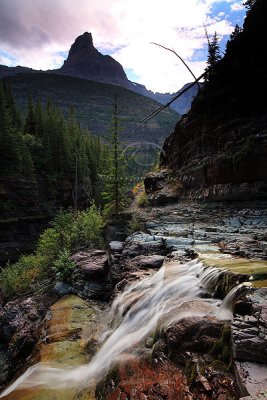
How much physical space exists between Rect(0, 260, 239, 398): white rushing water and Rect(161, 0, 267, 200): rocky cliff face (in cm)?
775

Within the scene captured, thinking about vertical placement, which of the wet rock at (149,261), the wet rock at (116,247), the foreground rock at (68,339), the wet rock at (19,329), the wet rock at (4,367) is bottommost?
the wet rock at (4,367)

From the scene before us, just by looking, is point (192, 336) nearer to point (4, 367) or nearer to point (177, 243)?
point (177, 243)

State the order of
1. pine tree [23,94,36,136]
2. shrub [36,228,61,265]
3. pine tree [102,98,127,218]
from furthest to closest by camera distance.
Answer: pine tree [23,94,36,136]
pine tree [102,98,127,218]
shrub [36,228,61,265]

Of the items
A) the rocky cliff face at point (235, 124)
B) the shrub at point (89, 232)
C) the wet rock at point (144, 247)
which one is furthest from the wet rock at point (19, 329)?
the rocky cliff face at point (235, 124)

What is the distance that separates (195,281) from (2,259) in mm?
37588

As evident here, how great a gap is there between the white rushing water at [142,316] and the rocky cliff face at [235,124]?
7749 mm

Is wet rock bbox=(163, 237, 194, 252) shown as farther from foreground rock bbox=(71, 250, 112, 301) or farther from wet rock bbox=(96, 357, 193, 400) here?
wet rock bbox=(96, 357, 193, 400)

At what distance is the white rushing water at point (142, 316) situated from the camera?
629 cm

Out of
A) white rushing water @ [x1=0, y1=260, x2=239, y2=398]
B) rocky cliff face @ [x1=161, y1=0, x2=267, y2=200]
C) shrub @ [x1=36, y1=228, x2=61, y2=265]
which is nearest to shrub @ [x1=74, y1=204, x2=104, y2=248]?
shrub @ [x1=36, y1=228, x2=61, y2=265]

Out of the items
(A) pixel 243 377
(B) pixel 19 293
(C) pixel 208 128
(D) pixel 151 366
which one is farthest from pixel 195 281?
(C) pixel 208 128

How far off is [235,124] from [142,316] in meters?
12.7

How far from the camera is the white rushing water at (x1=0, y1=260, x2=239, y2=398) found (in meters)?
6.29

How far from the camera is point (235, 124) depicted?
1634 centimetres

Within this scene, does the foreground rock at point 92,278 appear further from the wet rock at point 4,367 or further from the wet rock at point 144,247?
the wet rock at point 4,367
